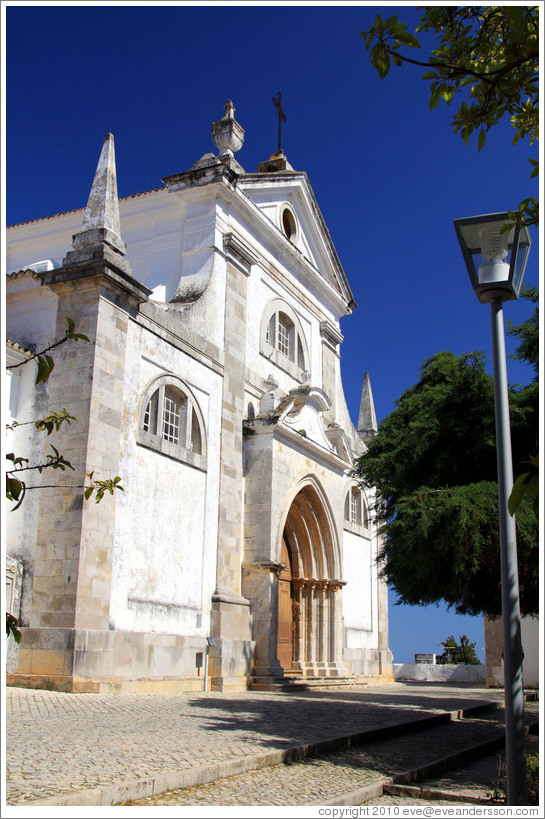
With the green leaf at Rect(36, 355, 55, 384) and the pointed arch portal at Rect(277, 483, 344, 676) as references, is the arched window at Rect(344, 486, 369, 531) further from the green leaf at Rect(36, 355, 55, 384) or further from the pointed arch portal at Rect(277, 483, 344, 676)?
the green leaf at Rect(36, 355, 55, 384)

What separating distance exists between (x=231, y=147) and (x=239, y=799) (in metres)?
18.3

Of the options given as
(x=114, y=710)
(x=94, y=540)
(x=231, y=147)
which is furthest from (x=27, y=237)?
(x=114, y=710)

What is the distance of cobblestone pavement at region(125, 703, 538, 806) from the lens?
6.11 m

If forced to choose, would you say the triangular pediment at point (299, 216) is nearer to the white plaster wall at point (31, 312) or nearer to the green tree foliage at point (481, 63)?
the white plaster wall at point (31, 312)

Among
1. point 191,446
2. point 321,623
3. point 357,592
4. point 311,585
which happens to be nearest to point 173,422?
point 191,446

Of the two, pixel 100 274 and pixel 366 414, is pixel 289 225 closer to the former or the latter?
pixel 366 414

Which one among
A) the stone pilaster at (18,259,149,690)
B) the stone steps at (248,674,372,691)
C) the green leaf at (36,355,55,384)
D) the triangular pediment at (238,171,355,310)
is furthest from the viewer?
the triangular pediment at (238,171,355,310)

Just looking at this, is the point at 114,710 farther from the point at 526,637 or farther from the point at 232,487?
the point at 526,637

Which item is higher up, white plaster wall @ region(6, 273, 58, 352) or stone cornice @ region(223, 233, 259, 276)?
stone cornice @ region(223, 233, 259, 276)

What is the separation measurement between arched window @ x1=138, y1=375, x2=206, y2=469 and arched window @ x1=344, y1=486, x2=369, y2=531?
913 centimetres

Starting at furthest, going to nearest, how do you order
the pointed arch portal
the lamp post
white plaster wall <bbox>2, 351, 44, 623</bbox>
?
the pointed arch portal
white plaster wall <bbox>2, 351, 44, 623</bbox>
the lamp post

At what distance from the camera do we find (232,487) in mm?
18328

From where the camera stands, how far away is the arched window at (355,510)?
84.2ft

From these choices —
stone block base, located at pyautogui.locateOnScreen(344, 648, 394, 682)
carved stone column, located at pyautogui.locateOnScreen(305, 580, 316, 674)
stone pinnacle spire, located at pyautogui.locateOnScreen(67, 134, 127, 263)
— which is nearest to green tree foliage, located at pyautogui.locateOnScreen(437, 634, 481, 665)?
stone block base, located at pyautogui.locateOnScreen(344, 648, 394, 682)
